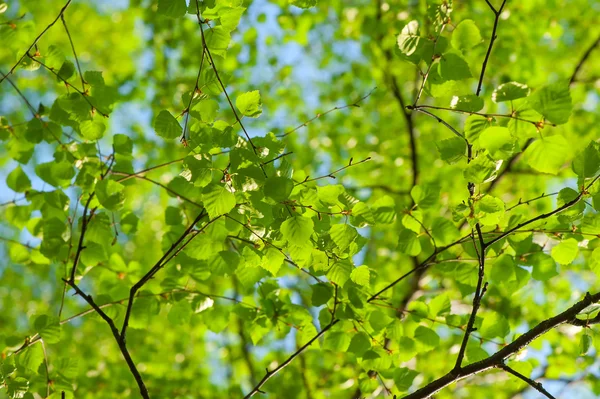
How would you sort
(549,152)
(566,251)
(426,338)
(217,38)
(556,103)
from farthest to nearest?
(426,338)
(566,251)
(217,38)
(549,152)
(556,103)

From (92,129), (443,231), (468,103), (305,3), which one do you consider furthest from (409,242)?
(92,129)

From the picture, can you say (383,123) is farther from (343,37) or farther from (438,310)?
(438,310)

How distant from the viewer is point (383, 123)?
148 inches

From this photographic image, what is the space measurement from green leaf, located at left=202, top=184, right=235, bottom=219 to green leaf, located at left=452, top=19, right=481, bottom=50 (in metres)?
0.72

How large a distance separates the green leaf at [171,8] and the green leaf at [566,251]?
3.97 ft

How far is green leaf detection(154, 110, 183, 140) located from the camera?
47.0 inches

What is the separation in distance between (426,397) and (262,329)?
23.9 inches

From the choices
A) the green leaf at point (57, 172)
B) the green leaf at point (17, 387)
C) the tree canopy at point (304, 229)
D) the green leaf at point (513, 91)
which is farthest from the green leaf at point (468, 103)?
the green leaf at point (17, 387)

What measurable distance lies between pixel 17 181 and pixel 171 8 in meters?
1.02

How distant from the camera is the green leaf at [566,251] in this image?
55.7 inches

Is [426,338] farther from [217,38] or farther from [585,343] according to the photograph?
[217,38]

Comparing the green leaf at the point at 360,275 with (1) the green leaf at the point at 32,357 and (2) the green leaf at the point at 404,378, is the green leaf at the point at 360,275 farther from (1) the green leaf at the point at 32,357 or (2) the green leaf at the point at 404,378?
(1) the green leaf at the point at 32,357

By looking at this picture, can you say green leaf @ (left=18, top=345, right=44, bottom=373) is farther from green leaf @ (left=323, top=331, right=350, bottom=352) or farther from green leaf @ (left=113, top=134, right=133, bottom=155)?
green leaf @ (left=323, top=331, right=350, bottom=352)

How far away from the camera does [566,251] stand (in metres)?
1.43
